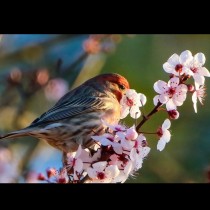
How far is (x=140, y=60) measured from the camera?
19.7ft

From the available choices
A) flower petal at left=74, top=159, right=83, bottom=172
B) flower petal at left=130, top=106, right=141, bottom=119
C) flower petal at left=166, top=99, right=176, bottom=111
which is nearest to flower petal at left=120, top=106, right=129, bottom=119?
flower petal at left=130, top=106, right=141, bottom=119

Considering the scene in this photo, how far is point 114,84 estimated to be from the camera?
191 inches

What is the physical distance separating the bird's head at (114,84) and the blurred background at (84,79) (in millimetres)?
233

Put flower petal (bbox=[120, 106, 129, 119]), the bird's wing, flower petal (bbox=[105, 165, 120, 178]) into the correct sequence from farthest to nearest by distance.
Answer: the bird's wing, flower petal (bbox=[120, 106, 129, 119]), flower petal (bbox=[105, 165, 120, 178])

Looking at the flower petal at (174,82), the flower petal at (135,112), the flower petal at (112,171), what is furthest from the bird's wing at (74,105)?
the flower petal at (174,82)

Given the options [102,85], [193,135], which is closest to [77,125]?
[102,85]

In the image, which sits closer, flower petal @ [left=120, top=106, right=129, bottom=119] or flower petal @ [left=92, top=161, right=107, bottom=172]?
flower petal @ [left=92, top=161, right=107, bottom=172]

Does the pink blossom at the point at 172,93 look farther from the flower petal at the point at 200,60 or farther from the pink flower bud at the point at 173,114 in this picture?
the flower petal at the point at 200,60

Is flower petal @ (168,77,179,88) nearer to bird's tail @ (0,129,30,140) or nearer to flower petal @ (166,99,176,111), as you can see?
flower petal @ (166,99,176,111)

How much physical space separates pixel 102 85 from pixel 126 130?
1239mm

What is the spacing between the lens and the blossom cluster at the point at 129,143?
371 centimetres

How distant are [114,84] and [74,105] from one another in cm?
29

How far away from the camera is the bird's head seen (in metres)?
4.77
